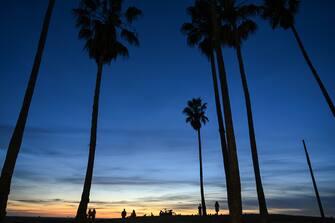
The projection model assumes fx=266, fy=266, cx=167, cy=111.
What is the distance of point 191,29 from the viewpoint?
71.2ft

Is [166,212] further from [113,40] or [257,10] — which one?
[257,10]

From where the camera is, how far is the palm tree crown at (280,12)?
22.7 m

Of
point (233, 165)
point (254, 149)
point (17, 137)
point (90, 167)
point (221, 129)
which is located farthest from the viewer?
point (221, 129)

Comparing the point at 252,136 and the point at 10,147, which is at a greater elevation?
the point at 252,136

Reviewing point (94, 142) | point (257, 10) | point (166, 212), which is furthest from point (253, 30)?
point (166, 212)

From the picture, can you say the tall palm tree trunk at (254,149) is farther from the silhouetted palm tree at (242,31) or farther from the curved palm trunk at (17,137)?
the curved palm trunk at (17,137)

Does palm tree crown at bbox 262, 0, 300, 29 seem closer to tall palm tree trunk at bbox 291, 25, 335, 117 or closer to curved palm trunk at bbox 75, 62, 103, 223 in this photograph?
tall palm tree trunk at bbox 291, 25, 335, 117

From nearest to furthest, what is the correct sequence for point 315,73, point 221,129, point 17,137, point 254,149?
point 17,137
point 254,149
point 221,129
point 315,73

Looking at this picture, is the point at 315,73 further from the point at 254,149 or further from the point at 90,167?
the point at 90,167

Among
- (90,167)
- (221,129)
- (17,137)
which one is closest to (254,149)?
(221,129)

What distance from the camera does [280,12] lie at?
22.8m

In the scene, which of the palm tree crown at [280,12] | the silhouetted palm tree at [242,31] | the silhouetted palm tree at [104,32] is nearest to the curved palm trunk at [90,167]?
the silhouetted palm tree at [104,32]

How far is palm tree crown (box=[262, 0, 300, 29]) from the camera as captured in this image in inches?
893

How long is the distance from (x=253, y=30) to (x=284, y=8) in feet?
17.0
